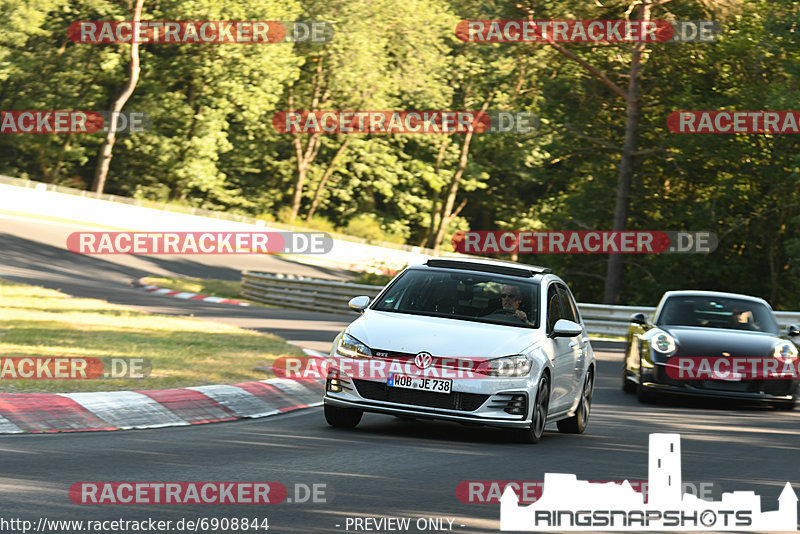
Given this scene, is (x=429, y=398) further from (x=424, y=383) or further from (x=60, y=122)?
(x=60, y=122)

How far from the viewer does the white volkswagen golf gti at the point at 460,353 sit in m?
10.2

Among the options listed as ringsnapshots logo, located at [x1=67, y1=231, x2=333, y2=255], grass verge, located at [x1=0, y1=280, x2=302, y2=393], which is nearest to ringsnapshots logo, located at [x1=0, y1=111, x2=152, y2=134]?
ringsnapshots logo, located at [x1=67, y1=231, x2=333, y2=255]

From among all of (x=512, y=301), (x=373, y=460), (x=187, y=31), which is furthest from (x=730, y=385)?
(x=187, y=31)

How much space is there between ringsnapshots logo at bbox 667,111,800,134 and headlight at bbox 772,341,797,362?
60.2 feet

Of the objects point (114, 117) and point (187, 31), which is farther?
point (114, 117)

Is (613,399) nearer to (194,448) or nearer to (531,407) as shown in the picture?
(531,407)

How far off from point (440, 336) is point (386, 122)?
58215mm

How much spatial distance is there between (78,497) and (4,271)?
26.0 meters

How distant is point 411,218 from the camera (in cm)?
7375

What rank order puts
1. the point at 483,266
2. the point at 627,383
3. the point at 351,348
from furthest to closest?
the point at 627,383, the point at 483,266, the point at 351,348

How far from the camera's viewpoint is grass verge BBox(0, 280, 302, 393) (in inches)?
497

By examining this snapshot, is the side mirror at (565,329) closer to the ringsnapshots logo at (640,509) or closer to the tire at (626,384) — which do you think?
the ringsnapshots logo at (640,509)

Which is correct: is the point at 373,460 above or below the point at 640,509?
below

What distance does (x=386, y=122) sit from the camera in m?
68.0
